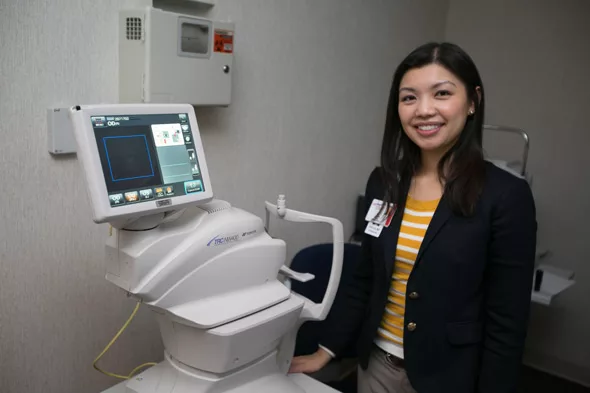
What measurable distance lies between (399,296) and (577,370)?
84.3 inches

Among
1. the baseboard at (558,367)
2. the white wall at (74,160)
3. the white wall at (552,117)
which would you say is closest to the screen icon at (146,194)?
the white wall at (74,160)

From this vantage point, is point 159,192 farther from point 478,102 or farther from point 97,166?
point 478,102

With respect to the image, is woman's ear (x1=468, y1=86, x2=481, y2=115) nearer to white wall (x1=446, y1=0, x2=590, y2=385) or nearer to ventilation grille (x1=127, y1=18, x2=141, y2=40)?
ventilation grille (x1=127, y1=18, x2=141, y2=40)

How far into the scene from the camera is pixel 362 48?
2457 millimetres

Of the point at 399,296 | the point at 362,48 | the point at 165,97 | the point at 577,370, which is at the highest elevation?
the point at 362,48

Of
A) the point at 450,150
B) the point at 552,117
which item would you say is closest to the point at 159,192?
the point at 450,150

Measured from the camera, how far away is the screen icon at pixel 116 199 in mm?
902

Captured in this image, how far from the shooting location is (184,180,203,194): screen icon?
1.03 m

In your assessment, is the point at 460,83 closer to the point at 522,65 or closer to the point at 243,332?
the point at 243,332

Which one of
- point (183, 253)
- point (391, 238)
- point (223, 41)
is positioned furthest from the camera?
point (223, 41)

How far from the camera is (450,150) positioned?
1.38 m

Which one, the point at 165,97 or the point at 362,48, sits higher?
the point at 362,48

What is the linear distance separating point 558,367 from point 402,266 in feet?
7.12

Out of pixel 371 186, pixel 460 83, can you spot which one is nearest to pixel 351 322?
pixel 371 186
